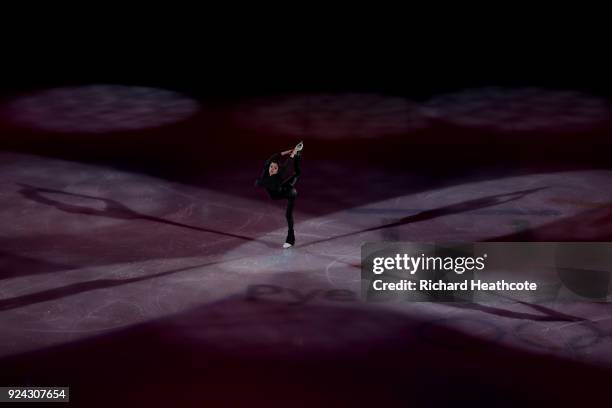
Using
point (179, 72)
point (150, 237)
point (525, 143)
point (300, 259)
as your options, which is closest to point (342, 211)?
point (300, 259)

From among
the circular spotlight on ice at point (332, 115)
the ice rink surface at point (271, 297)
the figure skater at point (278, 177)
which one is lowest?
the ice rink surface at point (271, 297)

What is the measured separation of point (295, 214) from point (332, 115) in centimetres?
389

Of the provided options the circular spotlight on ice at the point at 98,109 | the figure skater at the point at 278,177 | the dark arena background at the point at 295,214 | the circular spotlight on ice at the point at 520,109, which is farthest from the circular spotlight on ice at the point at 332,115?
the figure skater at the point at 278,177

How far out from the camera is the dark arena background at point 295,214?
19.0ft

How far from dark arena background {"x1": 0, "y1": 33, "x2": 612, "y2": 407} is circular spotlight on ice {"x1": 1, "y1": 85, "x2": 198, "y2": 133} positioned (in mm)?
60

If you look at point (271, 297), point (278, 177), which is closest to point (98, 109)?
point (278, 177)

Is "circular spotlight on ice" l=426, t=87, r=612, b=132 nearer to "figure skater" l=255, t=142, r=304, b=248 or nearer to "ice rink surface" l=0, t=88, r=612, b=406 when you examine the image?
"ice rink surface" l=0, t=88, r=612, b=406

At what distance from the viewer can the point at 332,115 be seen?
12.1 metres

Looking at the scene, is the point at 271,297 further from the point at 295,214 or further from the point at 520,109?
the point at 520,109

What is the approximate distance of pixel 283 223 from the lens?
27.4 feet

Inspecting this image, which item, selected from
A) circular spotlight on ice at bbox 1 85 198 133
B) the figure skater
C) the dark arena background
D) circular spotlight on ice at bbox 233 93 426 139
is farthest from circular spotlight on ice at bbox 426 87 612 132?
the figure skater

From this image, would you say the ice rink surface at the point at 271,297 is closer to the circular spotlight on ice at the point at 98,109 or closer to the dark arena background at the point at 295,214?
the dark arena background at the point at 295,214

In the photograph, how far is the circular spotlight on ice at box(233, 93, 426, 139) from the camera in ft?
37.3

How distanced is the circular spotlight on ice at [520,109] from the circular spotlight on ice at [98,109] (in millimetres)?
4094
